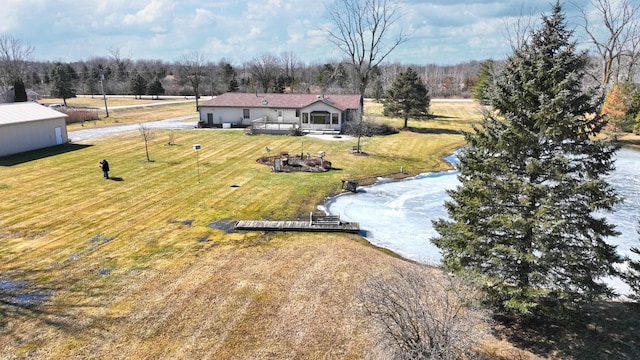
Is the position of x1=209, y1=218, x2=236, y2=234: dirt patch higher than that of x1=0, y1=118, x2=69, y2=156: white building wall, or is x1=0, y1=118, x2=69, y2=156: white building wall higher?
x1=0, y1=118, x2=69, y2=156: white building wall

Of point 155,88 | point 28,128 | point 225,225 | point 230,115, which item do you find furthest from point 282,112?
point 155,88

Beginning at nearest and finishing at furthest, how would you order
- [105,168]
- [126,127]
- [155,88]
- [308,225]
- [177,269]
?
[177,269]
[308,225]
[105,168]
[126,127]
[155,88]

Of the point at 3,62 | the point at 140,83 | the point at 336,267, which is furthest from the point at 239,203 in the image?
the point at 3,62

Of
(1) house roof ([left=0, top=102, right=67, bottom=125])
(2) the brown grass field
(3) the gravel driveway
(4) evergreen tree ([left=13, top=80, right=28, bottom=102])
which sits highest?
(4) evergreen tree ([left=13, top=80, right=28, bottom=102])

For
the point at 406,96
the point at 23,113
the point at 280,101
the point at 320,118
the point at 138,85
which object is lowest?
the point at 320,118

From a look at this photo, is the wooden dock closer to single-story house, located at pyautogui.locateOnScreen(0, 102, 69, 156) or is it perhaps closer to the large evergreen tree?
the large evergreen tree

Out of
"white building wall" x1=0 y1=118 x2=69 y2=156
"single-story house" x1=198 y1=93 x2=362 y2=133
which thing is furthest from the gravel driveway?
"single-story house" x1=198 y1=93 x2=362 y2=133

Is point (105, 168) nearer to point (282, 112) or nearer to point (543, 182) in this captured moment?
point (282, 112)
